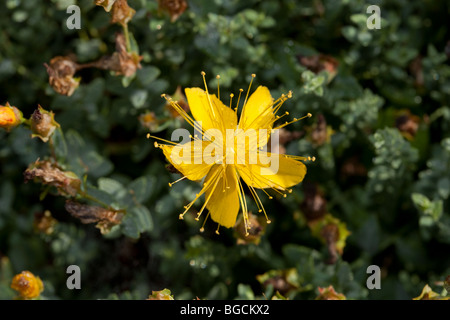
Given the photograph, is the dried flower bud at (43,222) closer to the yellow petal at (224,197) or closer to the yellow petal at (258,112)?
the yellow petal at (224,197)

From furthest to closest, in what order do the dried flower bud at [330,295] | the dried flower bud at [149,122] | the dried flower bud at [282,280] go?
the dried flower bud at [282,280]
the dried flower bud at [149,122]
the dried flower bud at [330,295]

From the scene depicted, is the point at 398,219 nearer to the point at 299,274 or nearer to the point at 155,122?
the point at 299,274

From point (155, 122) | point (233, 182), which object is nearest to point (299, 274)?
point (233, 182)

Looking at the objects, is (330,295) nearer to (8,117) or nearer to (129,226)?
(129,226)

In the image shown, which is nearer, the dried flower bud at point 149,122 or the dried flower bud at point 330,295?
the dried flower bud at point 330,295

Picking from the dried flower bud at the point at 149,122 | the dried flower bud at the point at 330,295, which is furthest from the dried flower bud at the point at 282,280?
the dried flower bud at the point at 149,122

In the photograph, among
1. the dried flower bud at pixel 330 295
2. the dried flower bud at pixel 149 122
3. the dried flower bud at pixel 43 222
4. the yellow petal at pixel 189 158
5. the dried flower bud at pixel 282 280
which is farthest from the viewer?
the dried flower bud at pixel 43 222

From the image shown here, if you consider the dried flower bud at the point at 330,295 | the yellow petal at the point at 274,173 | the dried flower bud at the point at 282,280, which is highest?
the yellow petal at the point at 274,173
